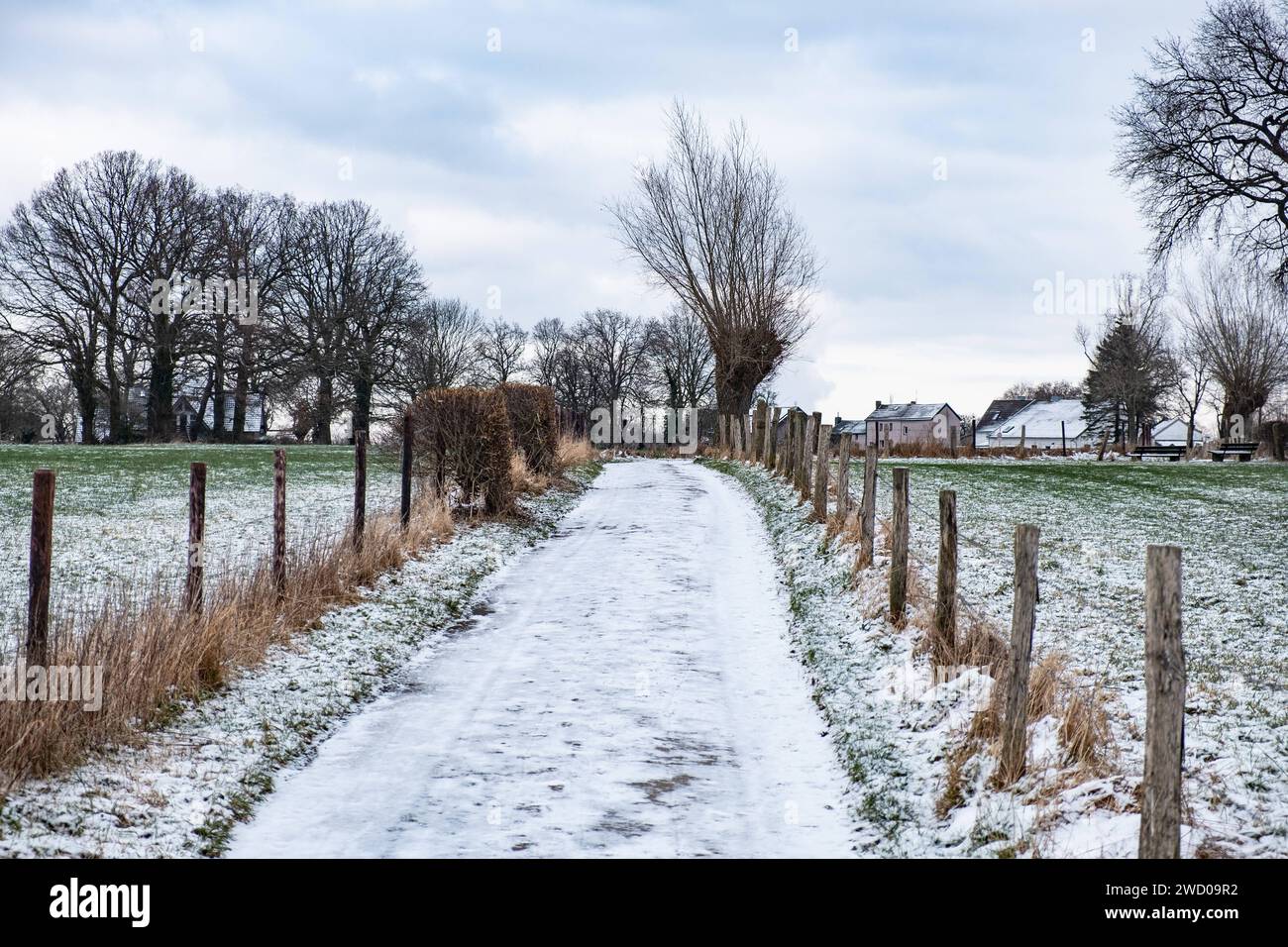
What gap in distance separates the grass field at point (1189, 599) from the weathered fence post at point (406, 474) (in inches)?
249

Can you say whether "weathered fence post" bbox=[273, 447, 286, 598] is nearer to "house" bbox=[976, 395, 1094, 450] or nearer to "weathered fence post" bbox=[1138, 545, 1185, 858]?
"weathered fence post" bbox=[1138, 545, 1185, 858]

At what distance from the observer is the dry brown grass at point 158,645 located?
189 inches

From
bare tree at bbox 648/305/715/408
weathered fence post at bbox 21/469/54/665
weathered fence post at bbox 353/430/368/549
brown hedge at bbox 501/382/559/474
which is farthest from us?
bare tree at bbox 648/305/715/408

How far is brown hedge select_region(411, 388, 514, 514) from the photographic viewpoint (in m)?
14.6

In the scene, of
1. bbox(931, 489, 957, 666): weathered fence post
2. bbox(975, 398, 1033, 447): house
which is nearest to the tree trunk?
bbox(931, 489, 957, 666): weathered fence post

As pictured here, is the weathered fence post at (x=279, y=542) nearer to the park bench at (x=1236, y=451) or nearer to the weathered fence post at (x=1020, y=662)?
the weathered fence post at (x=1020, y=662)

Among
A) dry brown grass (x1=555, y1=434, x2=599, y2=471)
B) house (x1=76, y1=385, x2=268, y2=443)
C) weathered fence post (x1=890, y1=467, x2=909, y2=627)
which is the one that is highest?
house (x1=76, y1=385, x2=268, y2=443)

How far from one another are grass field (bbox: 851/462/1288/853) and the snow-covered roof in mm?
65182

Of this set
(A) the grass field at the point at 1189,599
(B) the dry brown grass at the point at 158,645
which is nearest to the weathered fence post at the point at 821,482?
(A) the grass field at the point at 1189,599

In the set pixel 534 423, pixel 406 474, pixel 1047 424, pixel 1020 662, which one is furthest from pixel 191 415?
pixel 1047 424

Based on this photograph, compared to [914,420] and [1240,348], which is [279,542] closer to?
[1240,348]

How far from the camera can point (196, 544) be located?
7.13 m

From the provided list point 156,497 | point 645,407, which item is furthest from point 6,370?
point 645,407

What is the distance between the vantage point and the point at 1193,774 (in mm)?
4750
